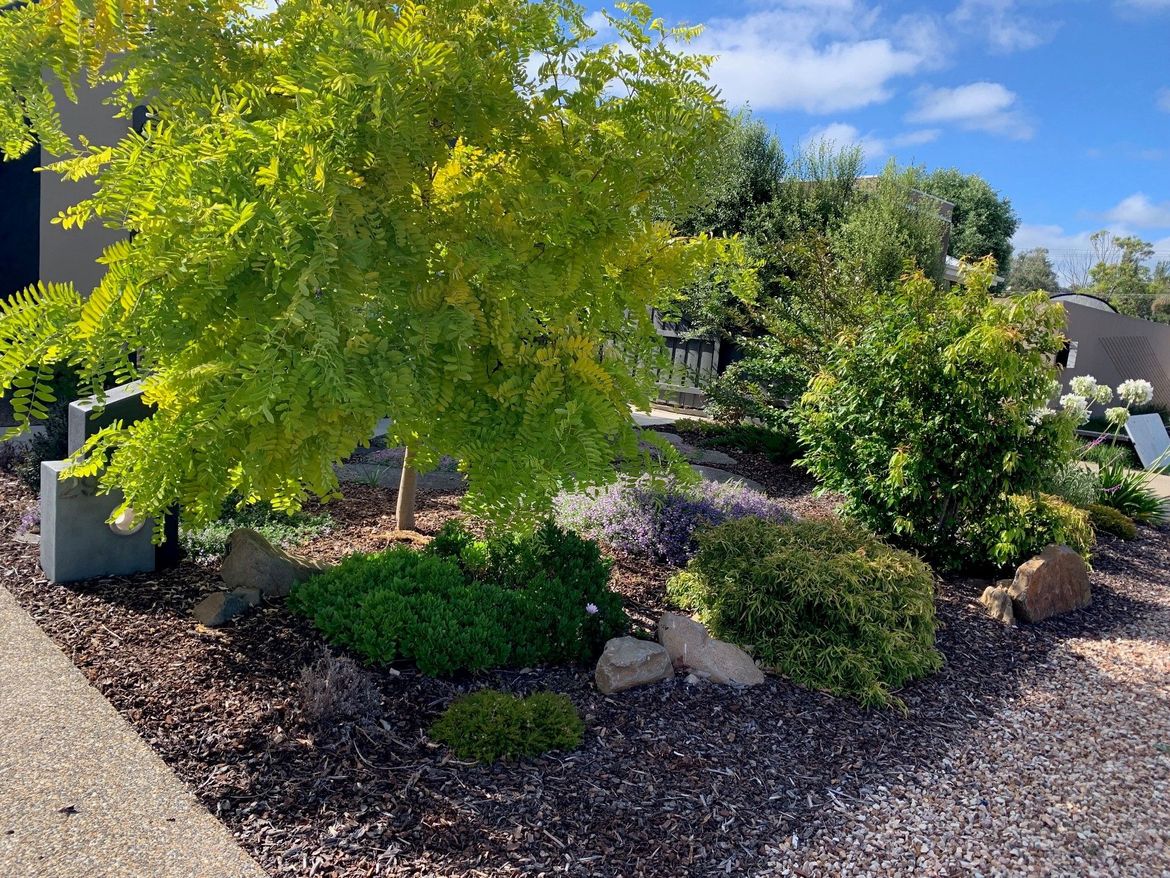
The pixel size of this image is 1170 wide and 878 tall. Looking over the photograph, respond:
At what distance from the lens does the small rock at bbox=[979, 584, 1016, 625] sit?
559cm

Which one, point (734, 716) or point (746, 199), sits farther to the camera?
point (746, 199)

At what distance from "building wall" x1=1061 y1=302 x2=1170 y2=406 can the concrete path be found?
21.6 m

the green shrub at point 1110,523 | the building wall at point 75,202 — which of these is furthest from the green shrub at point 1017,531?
the building wall at point 75,202

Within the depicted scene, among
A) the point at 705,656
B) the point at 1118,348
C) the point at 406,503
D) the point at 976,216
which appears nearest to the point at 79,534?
the point at 406,503

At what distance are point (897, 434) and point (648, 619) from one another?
286 centimetres

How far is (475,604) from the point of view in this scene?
4.00m

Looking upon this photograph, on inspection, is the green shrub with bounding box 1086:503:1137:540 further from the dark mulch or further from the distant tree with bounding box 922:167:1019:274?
the distant tree with bounding box 922:167:1019:274

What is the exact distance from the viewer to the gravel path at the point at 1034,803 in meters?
2.92

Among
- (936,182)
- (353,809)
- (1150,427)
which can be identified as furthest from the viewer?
(936,182)

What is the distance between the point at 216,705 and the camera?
341 cm

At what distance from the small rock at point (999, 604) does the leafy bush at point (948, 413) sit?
0.67m

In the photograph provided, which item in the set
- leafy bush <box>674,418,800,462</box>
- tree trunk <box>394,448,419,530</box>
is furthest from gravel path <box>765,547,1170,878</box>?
leafy bush <box>674,418,800,462</box>

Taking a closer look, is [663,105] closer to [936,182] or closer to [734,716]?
[734,716]

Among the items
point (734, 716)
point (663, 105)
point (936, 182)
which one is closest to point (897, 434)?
point (734, 716)
